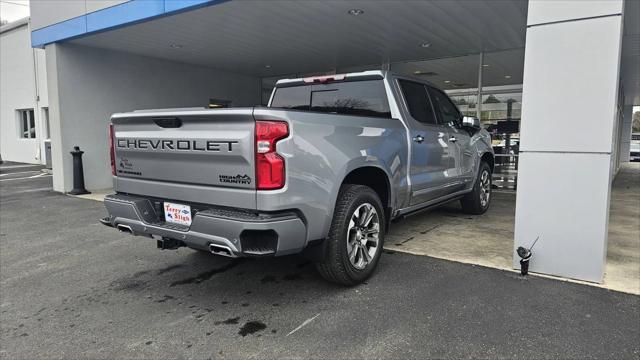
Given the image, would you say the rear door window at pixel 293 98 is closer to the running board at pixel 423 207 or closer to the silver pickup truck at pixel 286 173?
the silver pickup truck at pixel 286 173

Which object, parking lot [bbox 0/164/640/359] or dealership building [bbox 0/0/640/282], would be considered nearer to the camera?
parking lot [bbox 0/164/640/359]

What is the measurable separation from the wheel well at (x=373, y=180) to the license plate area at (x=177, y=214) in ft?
4.30

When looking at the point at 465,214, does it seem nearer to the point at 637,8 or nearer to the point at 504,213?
the point at 504,213

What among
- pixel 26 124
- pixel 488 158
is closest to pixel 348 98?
pixel 488 158

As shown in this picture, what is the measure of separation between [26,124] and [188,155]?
20680mm

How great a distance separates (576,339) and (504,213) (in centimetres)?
442

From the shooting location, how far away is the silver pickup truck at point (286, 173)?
295 cm

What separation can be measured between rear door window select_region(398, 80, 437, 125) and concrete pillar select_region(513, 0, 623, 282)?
1180 millimetres

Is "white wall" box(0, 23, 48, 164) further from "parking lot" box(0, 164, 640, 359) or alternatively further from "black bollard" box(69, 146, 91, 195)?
"parking lot" box(0, 164, 640, 359)

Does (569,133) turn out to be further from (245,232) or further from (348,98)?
(245,232)

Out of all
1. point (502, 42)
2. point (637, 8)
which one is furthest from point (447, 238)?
point (502, 42)

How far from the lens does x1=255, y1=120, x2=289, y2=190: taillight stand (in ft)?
9.54

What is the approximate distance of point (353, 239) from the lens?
12.3ft

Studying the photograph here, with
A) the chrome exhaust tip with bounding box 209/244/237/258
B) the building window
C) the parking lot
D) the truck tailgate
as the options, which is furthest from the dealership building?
the building window
